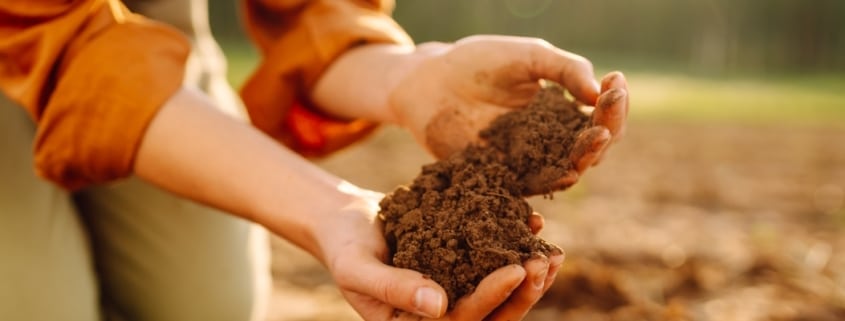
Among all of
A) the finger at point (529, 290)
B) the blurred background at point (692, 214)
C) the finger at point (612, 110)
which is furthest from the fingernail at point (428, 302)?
the blurred background at point (692, 214)

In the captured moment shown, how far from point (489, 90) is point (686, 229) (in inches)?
84.3

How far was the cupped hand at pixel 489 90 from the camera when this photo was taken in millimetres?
1428

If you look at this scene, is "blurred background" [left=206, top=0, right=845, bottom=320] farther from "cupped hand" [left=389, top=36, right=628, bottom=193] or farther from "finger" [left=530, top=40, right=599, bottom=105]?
"finger" [left=530, top=40, right=599, bottom=105]

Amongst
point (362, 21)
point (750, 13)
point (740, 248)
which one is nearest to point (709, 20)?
point (750, 13)

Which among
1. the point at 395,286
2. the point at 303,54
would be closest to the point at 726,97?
the point at 303,54

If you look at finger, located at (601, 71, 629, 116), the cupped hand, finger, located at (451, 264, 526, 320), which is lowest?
finger, located at (451, 264, 526, 320)

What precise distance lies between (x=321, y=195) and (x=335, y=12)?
0.75 metres

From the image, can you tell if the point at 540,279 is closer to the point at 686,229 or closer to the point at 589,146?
the point at 589,146

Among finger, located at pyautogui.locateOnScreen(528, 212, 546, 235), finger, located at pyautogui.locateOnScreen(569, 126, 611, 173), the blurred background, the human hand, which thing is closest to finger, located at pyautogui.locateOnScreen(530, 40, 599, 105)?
finger, located at pyautogui.locateOnScreen(569, 126, 611, 173)

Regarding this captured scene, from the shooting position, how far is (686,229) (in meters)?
3.49

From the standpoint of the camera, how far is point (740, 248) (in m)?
3.12

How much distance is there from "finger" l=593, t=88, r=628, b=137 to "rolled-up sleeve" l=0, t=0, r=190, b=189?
820 mm

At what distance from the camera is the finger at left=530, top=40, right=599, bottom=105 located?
4.94 ft

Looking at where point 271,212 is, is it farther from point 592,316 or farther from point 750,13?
point 750,13
